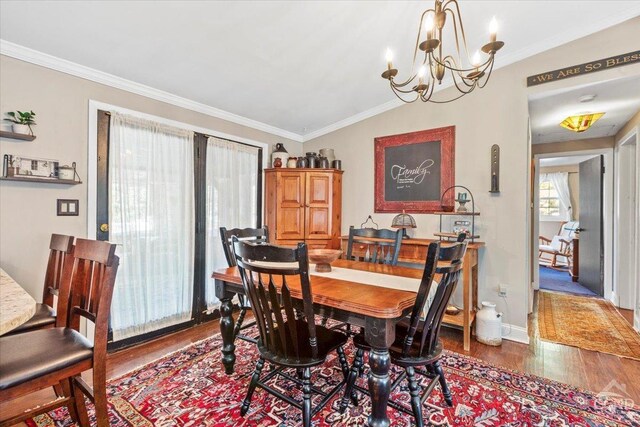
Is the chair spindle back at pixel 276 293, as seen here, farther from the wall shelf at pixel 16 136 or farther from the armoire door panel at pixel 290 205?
the armoire door panel at pixel 290 205

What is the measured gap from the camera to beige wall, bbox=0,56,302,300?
221 centimetres

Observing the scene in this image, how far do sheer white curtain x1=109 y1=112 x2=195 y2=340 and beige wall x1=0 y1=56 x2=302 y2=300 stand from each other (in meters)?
0.24

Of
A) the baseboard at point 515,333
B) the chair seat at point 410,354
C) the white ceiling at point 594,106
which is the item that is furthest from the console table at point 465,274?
the white ceiling at point 594,106

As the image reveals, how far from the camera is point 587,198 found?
15.9 ft

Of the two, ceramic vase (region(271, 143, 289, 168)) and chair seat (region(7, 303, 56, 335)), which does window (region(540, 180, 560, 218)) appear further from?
chair seat (region(7, 303, 56, 335))

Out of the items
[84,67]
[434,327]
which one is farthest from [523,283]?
[84,67]

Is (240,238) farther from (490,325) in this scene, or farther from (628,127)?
(628,127)

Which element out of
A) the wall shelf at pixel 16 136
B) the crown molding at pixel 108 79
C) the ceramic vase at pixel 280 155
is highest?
the crown molding at pixel 108 79

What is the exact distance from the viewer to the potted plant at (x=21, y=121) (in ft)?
7.19

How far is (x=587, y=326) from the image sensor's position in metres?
3.35

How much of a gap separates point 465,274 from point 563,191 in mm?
6211

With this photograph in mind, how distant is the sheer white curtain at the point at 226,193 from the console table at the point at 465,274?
154 centimetres

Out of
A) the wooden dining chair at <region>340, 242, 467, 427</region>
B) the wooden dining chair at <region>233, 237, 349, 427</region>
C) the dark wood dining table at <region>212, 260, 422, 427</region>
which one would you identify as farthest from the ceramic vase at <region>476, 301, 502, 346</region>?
the wooden dining chair at <region>233, 237, 349, 427</region>

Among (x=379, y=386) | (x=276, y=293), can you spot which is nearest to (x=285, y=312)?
(x=276, y=293)
